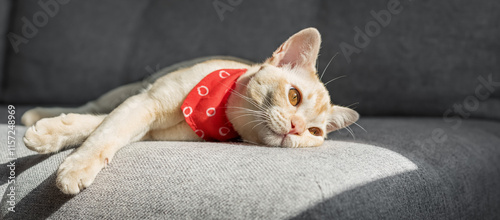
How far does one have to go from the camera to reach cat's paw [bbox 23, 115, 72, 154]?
1.06 metres

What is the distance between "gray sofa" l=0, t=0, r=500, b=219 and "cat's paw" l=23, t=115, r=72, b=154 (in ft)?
0.13

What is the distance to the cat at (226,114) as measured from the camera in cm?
111

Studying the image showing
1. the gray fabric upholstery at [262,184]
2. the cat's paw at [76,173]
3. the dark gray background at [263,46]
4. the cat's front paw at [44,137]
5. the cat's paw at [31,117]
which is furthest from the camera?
the dark gray background at [263,46]

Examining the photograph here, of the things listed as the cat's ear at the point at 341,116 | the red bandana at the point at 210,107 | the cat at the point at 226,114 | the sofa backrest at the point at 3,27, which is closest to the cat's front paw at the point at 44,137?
the cat at the point at 226,114

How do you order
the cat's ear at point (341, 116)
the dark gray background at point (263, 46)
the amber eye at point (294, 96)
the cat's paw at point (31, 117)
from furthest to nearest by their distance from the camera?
the dark gray background at point (263, 46) → the cat's paw at point (31, 117) → the cat's ear at point (341, 116) → the amber eye at point (294, 96)

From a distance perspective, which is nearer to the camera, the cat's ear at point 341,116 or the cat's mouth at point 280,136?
the cat's mouth at point 280,136

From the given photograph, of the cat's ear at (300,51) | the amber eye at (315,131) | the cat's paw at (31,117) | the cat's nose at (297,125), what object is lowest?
the cat's paw at (31,117)

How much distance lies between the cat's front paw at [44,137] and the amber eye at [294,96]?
63 centimetres

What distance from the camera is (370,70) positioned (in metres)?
1.98

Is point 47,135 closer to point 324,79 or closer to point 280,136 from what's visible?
point 280,136

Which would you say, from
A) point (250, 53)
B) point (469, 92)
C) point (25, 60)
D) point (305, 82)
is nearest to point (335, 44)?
point (250, 53)

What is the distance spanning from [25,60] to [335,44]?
1.86m

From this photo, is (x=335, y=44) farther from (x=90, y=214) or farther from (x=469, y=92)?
(x=90, y=214)

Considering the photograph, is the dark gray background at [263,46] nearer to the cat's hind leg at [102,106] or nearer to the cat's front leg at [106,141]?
the cat's hind leg at [102,106]
